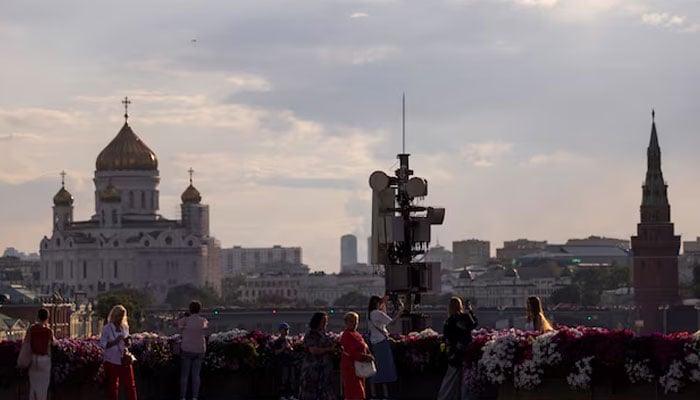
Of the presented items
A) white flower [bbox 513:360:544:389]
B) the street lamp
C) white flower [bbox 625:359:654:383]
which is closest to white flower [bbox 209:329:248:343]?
white flower [bbox 513:360:544:389]

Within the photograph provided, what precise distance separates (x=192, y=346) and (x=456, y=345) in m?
4.09

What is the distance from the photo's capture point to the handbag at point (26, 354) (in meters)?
35.7

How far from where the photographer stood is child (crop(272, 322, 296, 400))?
128ft

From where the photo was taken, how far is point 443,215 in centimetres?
4328

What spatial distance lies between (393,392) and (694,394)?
518 cm

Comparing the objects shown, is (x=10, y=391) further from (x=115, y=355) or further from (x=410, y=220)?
(x=410, y=220)

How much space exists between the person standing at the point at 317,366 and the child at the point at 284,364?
3.72 metres

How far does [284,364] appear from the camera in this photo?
3931 centimetres

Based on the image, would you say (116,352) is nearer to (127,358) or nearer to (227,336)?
(127,358)

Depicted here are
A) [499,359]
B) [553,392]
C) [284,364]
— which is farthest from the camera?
[284,364]

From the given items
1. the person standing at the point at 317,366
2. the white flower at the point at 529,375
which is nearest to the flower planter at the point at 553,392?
the white flower at the point at 529,375

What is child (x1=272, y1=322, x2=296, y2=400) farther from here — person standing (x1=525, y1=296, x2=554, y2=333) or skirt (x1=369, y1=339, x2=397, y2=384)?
person standing (x1=525, y1=296, x2=554, y2=333)

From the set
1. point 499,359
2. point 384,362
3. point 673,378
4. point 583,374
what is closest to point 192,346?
point 384,362

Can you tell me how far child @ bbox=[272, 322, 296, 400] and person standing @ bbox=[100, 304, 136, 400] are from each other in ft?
10.8
